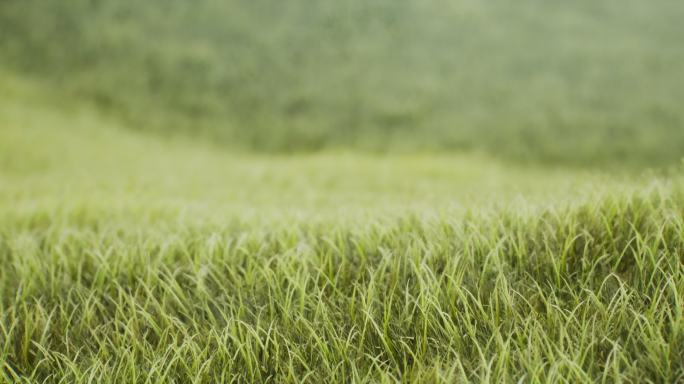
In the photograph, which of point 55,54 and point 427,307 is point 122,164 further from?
point 427,307

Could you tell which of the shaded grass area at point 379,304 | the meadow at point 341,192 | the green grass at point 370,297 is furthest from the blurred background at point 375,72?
the shaded grass area at point 379,304

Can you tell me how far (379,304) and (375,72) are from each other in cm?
827

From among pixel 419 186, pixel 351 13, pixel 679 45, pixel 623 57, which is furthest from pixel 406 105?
pixel 679 45

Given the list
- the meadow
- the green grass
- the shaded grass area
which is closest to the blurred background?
the meadow

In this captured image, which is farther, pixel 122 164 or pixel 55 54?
pixel 55 54

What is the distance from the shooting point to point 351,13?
32.3 feet

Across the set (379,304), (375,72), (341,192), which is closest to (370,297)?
(379,304)

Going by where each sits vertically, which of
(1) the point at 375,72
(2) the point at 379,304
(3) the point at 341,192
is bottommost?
(3) the point at 341,192

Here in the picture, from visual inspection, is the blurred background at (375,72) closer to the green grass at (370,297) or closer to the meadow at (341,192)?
the meadow at (341,192)

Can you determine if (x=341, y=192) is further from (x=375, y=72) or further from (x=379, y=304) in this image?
(x=375, y=72)

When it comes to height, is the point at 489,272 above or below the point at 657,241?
below

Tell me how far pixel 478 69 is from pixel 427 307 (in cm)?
878

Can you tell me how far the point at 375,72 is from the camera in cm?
920

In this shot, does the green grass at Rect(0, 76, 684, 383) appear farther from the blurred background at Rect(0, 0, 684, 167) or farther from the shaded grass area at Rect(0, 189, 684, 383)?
the blurred background at Rect(0, 0, 684, 167)
